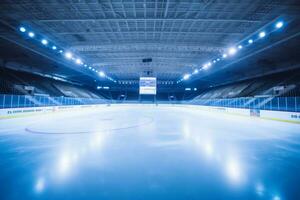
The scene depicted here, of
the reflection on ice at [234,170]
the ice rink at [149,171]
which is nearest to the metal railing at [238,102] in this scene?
the ice rink at [149,171]

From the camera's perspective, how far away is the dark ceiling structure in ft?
25.0

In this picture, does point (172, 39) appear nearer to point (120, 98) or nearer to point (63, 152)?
point (63, 152)

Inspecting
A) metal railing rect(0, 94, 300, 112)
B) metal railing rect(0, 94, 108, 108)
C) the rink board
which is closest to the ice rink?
the rink board

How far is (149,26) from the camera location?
9891 millimetres

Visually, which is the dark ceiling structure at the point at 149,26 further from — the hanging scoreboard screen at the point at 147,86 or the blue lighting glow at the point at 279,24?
the hanging scoreboard screen at the point at 147,86

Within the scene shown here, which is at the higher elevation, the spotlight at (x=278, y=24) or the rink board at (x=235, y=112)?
the spotlight at (x=278, y=24)

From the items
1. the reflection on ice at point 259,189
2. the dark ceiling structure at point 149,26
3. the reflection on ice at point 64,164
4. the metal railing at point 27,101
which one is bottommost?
Result: the reflection on ice at point 64,164

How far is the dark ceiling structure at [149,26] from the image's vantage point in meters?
7.61

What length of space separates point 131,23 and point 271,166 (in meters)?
9.97

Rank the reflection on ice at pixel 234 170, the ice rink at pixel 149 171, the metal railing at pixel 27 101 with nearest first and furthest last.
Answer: the ice rink at pixel 149 171, the reflection on ice at pixel 234 170, the metal railing at pixel 27 101

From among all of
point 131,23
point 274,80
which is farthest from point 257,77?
point 131,23

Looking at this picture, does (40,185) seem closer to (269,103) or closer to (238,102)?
(269,103)

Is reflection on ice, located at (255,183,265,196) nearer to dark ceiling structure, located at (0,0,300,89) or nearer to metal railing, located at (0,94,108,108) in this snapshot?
dark ceiling structure, located at (0,0,300,89)

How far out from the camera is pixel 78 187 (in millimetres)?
2258
